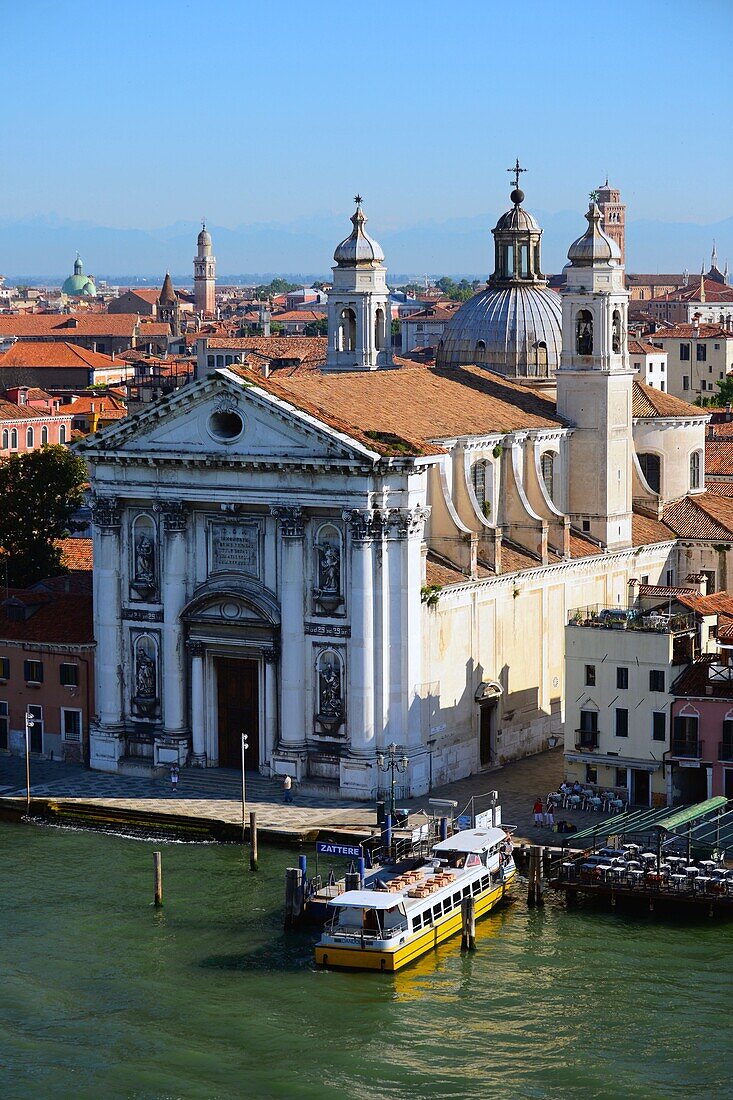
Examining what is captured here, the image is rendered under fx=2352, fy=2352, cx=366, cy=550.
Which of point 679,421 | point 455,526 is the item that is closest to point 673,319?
point 679,421

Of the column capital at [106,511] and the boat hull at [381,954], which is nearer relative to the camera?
the boat hull at [381,954]

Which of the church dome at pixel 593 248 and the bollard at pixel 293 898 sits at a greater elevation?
the church dome at pixel 593 248

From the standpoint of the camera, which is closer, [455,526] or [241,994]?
[241,994]

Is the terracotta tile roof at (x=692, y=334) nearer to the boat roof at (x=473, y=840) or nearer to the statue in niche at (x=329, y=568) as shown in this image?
the statue in niche at (x=329, y=568)

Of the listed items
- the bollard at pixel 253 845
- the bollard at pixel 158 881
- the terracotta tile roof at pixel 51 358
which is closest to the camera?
the bollard at pixel 158 881

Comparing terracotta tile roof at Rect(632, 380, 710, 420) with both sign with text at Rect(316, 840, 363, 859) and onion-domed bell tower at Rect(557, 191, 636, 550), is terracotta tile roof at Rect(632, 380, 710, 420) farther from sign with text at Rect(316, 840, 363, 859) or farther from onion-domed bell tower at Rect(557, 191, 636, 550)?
sign with text at Rect(316, 840, 363, 859)

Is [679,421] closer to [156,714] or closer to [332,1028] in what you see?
[156,714]

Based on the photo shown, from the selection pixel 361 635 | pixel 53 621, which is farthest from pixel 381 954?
pixel 53 621

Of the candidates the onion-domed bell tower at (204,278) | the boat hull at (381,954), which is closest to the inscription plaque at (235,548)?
the boat hull at (381,954)
